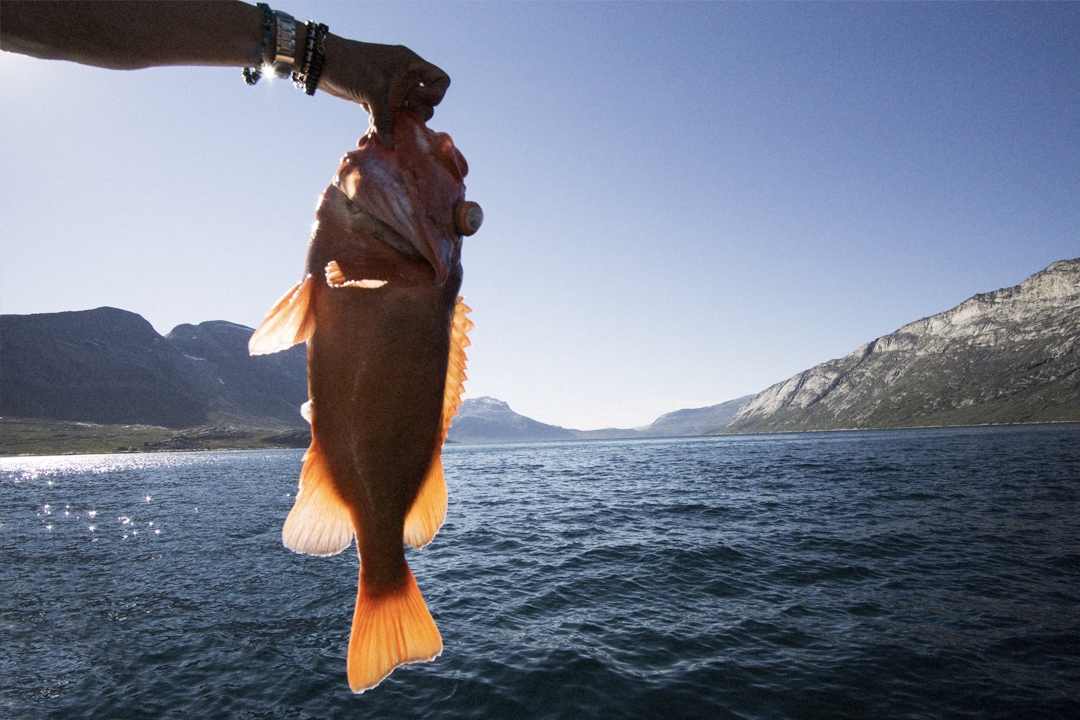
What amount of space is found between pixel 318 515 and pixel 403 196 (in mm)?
1629

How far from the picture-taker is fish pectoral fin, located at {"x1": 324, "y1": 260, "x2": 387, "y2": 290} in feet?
6.62

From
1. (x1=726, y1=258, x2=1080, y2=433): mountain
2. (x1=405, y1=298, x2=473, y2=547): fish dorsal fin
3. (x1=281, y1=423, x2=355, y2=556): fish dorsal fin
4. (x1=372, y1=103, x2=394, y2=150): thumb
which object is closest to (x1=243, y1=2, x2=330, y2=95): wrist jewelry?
(x1=372, y1=103, x2=394, y2=150): thumb

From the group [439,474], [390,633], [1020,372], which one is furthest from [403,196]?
[1020,372]

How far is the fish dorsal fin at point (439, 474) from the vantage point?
2.62 meters

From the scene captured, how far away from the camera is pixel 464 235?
2.27 metres

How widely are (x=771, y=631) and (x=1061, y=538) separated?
47.9 ft

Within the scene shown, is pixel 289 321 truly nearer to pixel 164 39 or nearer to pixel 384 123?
pixel 384 123

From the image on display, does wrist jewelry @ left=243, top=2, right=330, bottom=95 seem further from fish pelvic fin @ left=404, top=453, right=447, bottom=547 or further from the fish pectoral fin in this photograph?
fish pelvic fin @ left=404, top=453, right=447, bottom=547

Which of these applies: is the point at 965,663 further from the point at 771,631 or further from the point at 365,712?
the point at 365,712

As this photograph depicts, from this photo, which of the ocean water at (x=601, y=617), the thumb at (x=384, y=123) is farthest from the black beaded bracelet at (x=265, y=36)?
the ocean water at (x=601, y=617)

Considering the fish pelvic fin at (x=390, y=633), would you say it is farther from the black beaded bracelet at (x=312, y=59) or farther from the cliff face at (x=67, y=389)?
the cliff face at (x=67, y=389)

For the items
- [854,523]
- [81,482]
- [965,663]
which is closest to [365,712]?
[965,663]

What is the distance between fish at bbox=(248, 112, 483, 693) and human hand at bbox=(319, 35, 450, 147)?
84 millimetres

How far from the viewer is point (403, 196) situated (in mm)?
2076
